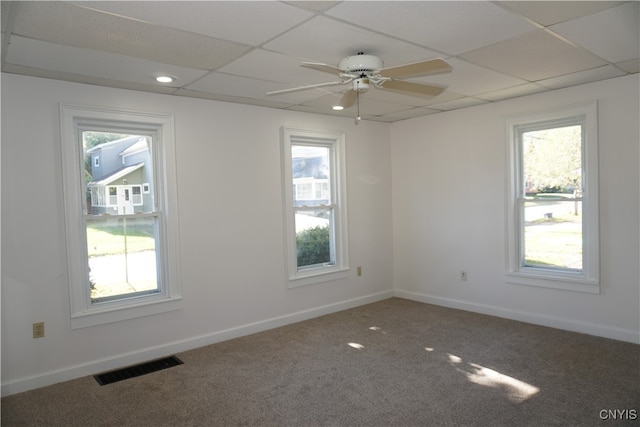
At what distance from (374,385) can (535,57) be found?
2663 millimetres

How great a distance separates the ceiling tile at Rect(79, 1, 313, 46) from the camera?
211cm

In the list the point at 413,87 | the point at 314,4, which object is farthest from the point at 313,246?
the point at 314,4

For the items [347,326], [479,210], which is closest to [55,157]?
[347,326]

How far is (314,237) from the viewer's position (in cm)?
505

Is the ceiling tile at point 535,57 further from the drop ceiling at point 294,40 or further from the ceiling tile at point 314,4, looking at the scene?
the ceiling tile at point 314,4

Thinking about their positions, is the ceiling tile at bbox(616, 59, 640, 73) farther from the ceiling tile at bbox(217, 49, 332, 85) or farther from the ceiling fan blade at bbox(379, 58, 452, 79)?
the ceiling tile at bbox(217, 49, 332, 85)

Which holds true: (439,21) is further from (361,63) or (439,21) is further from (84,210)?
(84,210)

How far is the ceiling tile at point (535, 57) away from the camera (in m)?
2.79

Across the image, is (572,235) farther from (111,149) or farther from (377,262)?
(111,149)

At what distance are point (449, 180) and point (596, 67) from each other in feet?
6.39

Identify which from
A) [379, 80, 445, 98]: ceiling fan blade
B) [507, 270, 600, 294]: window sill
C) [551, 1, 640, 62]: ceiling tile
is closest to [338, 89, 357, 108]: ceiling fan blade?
[379, 80, 445, 98]: ceiling fan blade

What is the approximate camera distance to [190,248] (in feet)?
13.0

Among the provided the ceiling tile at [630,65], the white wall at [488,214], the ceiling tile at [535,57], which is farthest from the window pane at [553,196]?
the ceiling tile at [535,57]

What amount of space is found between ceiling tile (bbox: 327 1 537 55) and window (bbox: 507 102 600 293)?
1945 mm
